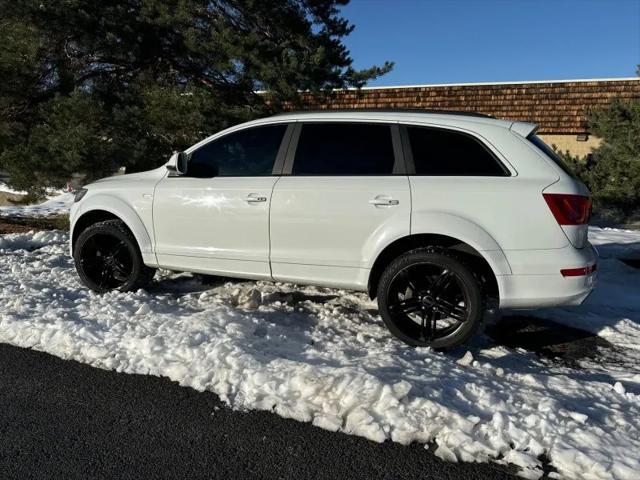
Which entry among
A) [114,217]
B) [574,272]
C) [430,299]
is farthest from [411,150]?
[114,217]

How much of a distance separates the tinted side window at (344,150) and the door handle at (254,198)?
0.37 metres

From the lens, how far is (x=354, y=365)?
3664 mm

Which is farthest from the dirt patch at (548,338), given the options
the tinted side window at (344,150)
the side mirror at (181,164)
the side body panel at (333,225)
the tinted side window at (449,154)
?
the side mirror at (181,164)

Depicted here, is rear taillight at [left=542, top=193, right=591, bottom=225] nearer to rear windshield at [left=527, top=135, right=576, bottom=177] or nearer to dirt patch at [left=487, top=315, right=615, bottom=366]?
rear windshield at [left=527, top=135, right=576, bottom=177]

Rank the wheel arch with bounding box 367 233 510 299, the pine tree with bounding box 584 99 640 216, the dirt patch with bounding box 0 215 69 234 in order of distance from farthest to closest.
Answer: the pine tree with bounding box 584 99 640 216 → the dirt patch with bounding box 0 215 69 234 → the wheel arch with bounding box 367 233 510 299

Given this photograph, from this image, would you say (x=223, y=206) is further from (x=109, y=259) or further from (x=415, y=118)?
(x=415, y=118)

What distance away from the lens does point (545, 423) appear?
2.89m

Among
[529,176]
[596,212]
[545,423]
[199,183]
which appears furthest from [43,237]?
[596,212]

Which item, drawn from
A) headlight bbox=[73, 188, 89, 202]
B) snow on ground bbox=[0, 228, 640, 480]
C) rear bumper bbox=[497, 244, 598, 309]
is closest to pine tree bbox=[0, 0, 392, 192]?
headlight bbox=[73, 188, 89, 202]

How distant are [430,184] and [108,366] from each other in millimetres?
2742

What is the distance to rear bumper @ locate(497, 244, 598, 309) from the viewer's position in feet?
12.8

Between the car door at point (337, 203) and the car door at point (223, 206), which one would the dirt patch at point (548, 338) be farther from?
the car door at point (223, 206)

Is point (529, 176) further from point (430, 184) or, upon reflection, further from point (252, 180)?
point (252, 180)

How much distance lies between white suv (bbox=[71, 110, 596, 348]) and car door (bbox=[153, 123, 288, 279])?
13 mm
